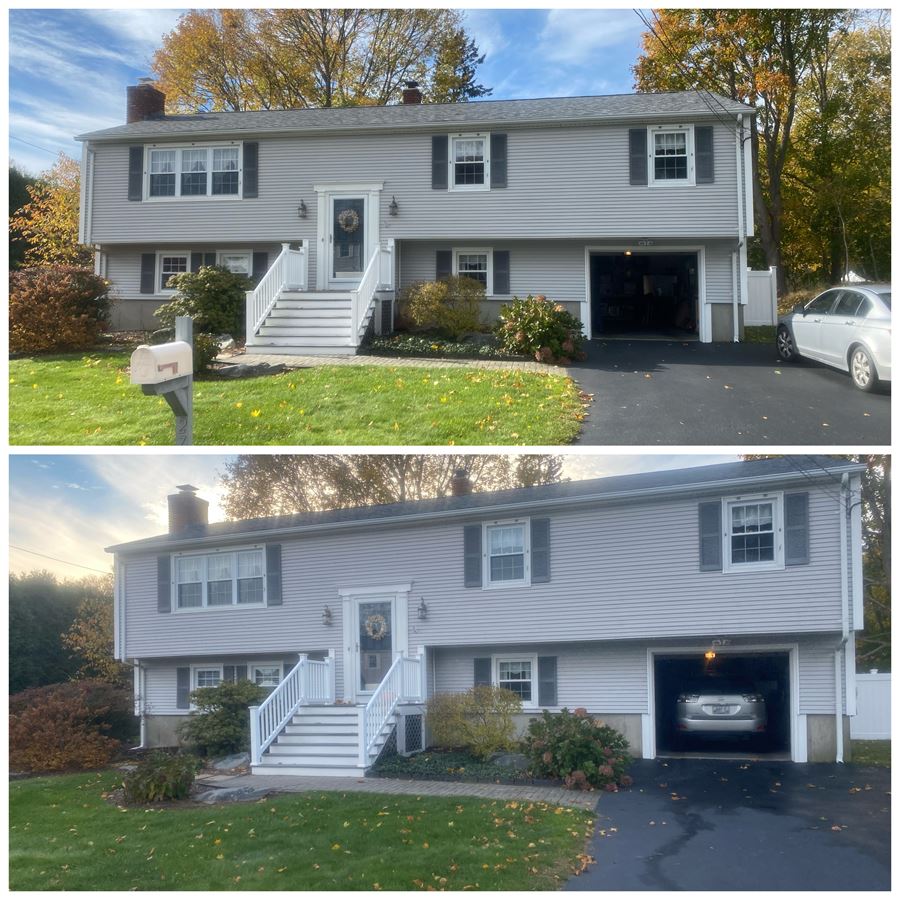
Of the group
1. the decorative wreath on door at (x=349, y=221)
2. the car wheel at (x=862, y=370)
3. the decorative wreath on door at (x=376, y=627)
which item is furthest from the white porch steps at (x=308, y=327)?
the car wheel at (x=862, y=370)

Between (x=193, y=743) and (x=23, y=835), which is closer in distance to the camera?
(x=23, y=835)

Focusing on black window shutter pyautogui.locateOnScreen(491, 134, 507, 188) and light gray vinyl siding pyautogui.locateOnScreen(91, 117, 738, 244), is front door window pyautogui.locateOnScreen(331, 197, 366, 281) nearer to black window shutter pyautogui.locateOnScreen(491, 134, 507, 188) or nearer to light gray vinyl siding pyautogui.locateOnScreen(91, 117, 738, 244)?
light gray vinyl siding pyautogui.locateOnScreen(91, 117, 738, 244)

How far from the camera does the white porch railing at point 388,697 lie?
12.8 meters

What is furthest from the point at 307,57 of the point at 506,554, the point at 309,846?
the point at 309,846

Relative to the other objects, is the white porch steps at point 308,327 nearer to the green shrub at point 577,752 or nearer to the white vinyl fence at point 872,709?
the green shrub at point 577,752

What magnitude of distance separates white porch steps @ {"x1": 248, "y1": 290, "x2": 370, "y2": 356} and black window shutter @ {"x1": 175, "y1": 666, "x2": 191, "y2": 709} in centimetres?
577

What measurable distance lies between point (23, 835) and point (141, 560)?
260 inches

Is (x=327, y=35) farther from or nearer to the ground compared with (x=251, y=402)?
farther from the ground

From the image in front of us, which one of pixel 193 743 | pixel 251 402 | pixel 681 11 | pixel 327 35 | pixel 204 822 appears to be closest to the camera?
pixel 204 822

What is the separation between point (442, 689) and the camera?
1452 centimetres

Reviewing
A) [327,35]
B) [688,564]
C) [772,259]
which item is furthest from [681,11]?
[688,564]

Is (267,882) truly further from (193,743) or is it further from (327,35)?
(327,35)

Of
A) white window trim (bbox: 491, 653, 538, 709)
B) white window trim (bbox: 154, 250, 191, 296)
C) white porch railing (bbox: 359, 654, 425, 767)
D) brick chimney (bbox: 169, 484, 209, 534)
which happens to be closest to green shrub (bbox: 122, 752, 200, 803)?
white porch railing (bbox: 359, 654, 425, 767)

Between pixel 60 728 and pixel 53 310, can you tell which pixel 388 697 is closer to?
pixel 60 728
